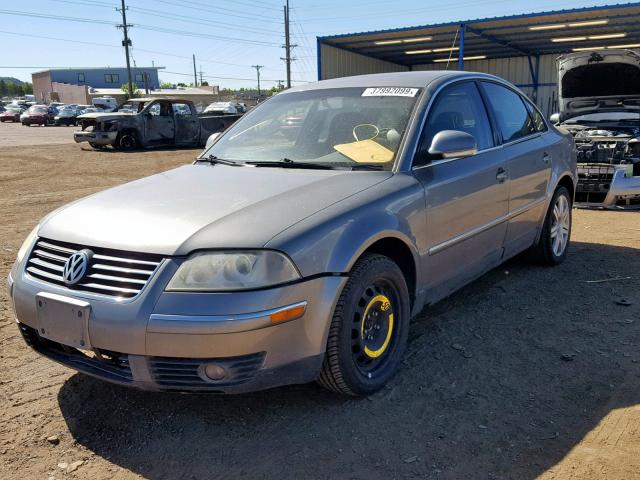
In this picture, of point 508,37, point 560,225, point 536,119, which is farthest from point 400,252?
point 508,37

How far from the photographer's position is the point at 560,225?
5.25 metres

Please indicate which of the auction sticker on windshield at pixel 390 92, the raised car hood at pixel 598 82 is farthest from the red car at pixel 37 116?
the auction sticker on windshield at pixel 390 92

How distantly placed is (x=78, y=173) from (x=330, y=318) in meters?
11.9

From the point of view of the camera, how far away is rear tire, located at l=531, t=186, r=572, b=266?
501 centimetres

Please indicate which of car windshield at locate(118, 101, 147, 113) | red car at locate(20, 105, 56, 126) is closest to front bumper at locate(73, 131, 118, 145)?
car windshield at locate(118, 101, 147, 113)

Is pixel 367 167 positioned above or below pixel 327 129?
below

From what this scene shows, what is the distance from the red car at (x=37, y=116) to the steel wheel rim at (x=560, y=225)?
146 ft

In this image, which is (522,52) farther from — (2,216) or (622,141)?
(2,216)

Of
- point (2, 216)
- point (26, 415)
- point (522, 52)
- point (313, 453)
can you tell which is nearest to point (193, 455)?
point (313, 453)

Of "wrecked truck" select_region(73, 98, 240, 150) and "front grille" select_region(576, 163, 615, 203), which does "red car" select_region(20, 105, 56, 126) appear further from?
"front grille" select_region(576, 163, 615, 203)

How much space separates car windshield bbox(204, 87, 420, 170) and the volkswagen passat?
0.04 feet

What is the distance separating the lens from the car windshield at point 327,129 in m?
3.47

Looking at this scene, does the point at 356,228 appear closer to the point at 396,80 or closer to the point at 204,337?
the point at 204,337

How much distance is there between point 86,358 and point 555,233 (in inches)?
159
